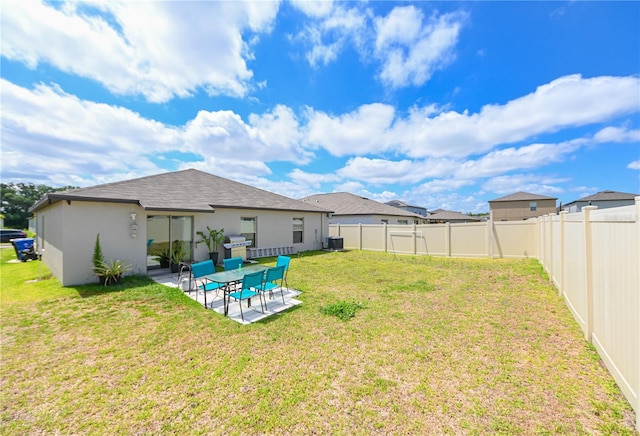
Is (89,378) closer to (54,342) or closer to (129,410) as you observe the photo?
(129,410)

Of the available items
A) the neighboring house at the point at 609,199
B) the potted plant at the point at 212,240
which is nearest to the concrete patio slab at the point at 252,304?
the potted plant at the point at 212,240

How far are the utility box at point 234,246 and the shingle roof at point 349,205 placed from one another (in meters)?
11.6

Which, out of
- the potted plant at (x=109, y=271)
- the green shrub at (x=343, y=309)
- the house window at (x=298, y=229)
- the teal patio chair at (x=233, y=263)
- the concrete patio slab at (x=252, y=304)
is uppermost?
the house window at (x=298, y=229)

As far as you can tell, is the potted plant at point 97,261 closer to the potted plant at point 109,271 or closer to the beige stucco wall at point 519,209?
the potted plant at point 109,271

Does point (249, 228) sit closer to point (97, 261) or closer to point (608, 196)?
point (97, 261)

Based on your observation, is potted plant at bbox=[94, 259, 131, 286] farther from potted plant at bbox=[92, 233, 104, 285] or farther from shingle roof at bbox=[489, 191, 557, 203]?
shingle roof at bbox=[489, 191, 557, 203]

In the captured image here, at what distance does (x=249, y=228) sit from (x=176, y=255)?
4.10 metres

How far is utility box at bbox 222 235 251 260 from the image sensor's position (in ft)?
38.5

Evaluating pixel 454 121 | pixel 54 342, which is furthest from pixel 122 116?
pixel 454 121

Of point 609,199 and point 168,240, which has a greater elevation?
point 609,199

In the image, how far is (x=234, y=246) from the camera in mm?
11844

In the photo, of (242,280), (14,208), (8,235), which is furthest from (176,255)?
(14,208)

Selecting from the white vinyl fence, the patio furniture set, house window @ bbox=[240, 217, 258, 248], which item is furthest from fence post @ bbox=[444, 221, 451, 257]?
the patio furniture set

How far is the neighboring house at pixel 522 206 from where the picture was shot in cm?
3797
